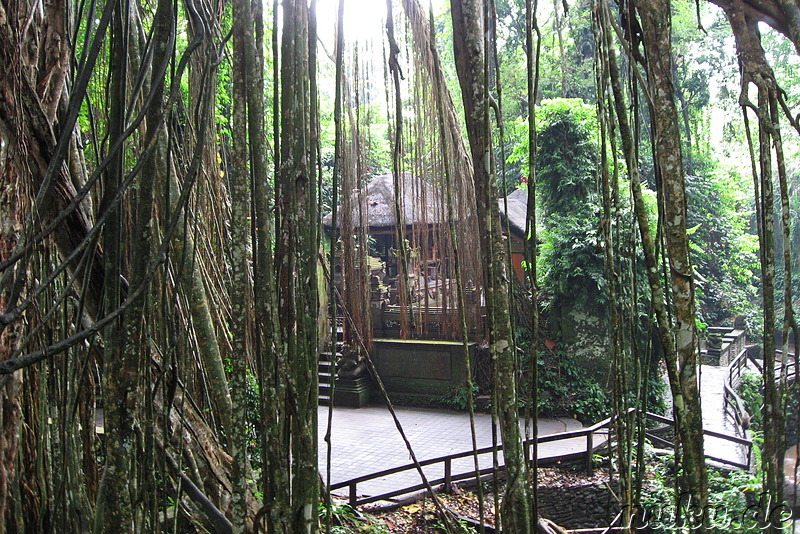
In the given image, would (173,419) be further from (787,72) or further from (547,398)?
(787,72)

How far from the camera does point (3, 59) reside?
142 centimetres

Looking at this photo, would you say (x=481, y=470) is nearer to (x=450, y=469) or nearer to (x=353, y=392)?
(x=450, y=469)

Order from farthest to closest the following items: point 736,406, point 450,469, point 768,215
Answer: point 736,406, point 450,469, point 768,215

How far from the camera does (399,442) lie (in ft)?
24.5

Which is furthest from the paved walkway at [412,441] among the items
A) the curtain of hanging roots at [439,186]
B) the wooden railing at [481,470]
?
the curtain of hanging roots at [439,186]

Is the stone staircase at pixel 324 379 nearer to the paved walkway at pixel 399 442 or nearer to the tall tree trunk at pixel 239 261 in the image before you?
the paved walkway at pixel 399 442

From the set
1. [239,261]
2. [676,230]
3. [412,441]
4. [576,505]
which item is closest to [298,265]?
[239,261]

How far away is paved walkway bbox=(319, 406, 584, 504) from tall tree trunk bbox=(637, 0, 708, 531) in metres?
4.83

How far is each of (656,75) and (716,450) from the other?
650cm

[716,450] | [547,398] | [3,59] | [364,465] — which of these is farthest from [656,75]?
[547,398]

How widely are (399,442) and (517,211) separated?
17.2ft

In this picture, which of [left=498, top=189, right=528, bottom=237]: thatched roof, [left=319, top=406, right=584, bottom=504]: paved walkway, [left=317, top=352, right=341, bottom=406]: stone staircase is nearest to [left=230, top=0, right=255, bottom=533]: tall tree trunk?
[left=319, top=406, right=584, bottom=504]: paved walkway

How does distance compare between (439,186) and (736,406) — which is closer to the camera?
(439,186)

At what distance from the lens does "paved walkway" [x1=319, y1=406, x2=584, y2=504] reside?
6.31 m
